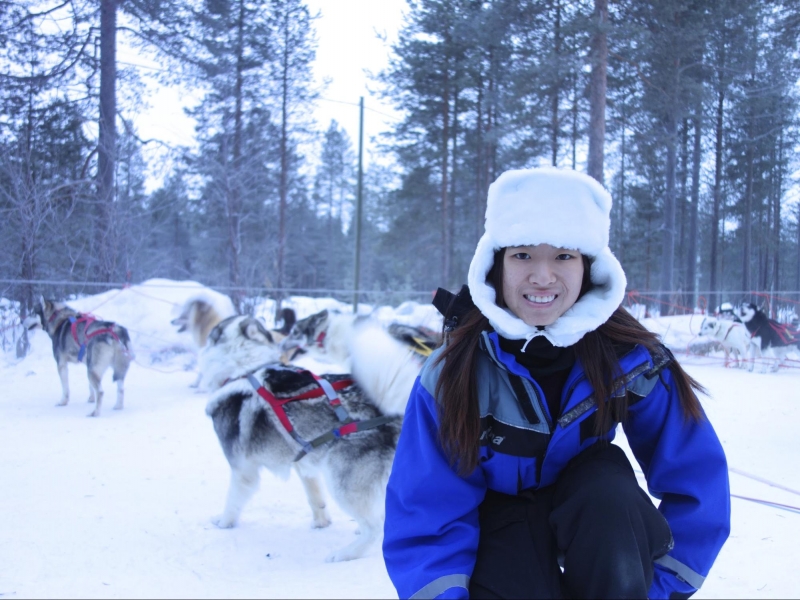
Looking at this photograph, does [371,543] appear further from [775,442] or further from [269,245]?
[269,245]

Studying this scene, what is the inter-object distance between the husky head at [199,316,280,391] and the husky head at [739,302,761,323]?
3846 millimetres

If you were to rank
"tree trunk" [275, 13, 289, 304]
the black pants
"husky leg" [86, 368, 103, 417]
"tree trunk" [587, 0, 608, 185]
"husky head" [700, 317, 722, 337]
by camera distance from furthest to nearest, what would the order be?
"tree trunk" [275, 13, 289, 304]
"tree trunk" [587, 0, 608, 185]
"husky head" [700, 317, 722, 337]
"husky leg" [86, 368, 103, 417]
the black pants

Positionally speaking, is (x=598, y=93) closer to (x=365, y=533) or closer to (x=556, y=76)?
(x=556, y=76)

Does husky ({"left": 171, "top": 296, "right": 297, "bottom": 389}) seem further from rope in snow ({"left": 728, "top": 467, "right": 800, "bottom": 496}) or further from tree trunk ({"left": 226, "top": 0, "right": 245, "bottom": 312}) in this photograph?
tree trunk ({"left": 226, "top": 0, "right": 245, "bottom": 312})

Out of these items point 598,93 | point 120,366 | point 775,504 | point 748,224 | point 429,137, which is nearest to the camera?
point 775,504

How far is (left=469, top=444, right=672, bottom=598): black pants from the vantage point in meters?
1.12

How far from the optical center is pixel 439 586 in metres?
1.21

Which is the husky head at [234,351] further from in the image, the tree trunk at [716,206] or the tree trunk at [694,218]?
the tree trunk at [694,218]

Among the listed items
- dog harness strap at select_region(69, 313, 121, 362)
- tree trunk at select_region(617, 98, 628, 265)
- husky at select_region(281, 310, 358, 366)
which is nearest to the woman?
husky at select_region(281, 310, 358, 366)

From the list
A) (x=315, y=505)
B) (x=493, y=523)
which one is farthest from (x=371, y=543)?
(x=493, y=523)

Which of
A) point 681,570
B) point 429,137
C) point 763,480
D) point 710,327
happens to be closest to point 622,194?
point 710,327

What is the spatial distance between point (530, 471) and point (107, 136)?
3908mm

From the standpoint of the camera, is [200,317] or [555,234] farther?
[200,317]

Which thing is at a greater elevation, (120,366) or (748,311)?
(748,311)
